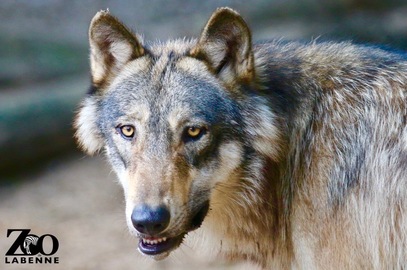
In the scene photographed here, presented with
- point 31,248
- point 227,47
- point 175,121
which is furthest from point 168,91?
point 31,248


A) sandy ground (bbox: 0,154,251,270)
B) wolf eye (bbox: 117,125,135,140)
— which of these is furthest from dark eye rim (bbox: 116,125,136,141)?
sandy ground (bbox: 0,154,251,270)

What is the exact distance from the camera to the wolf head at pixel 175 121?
4.60m

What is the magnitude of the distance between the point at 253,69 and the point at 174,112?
24.6 inches

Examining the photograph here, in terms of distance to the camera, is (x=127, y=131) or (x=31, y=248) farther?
(x=31, y=248)

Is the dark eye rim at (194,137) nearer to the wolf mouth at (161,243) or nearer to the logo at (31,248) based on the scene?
the wolf mouth at (161,243)

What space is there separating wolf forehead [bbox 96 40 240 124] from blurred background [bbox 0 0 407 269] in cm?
514

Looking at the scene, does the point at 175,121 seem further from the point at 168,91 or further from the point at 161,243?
the point at 161,243

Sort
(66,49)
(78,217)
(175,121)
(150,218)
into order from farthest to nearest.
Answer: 1. (66,49)
2. (78,217)
3. (175,121)
4. (150,218)

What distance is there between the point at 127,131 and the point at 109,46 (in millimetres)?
703

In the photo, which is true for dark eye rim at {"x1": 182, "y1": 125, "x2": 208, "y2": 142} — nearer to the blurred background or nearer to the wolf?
the wolf

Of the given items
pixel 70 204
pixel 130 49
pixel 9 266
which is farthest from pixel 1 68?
pixel 130 49

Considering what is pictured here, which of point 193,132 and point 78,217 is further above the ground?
point 193,132

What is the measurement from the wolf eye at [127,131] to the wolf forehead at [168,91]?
3.5 inches

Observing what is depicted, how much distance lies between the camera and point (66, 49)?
1106 cm
